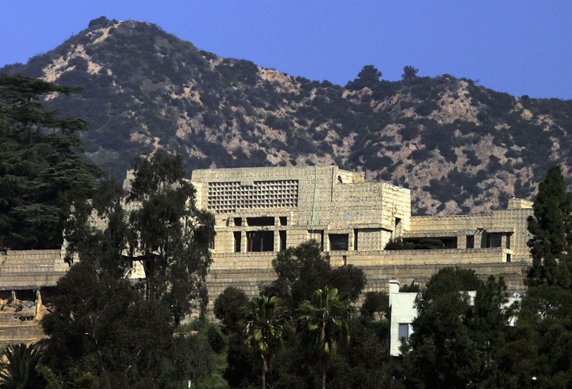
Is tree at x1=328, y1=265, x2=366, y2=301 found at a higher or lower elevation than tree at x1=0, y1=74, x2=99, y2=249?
lower

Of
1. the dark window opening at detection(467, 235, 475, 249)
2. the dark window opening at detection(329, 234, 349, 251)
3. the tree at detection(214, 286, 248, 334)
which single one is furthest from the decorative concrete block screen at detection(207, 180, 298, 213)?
the tree at detection(214, 286, 248, 334)

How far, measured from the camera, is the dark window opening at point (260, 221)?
382 ft

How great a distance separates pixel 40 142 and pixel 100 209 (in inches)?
1045

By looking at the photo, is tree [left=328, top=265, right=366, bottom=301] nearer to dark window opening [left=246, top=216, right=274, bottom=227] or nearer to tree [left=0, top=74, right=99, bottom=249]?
dark window opening [left=246, top=216, right=274, bottom=227]

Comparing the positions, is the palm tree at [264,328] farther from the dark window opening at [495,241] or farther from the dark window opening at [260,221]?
the dark window opening at [260,221]

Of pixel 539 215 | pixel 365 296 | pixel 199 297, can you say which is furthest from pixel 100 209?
pixel 539 215

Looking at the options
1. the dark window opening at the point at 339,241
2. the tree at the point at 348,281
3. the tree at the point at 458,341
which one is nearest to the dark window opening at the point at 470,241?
the dark window opening at the point at 339,241

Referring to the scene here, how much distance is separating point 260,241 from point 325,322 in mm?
31157

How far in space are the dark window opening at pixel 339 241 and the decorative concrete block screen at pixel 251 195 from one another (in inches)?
114

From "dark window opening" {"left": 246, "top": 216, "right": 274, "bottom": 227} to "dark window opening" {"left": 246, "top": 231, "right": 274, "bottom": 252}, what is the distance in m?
0.48

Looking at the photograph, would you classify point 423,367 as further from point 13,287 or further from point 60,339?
point 13,287

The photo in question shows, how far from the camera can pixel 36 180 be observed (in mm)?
124812

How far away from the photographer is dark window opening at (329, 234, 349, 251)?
114 meters

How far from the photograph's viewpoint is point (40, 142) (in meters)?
131
